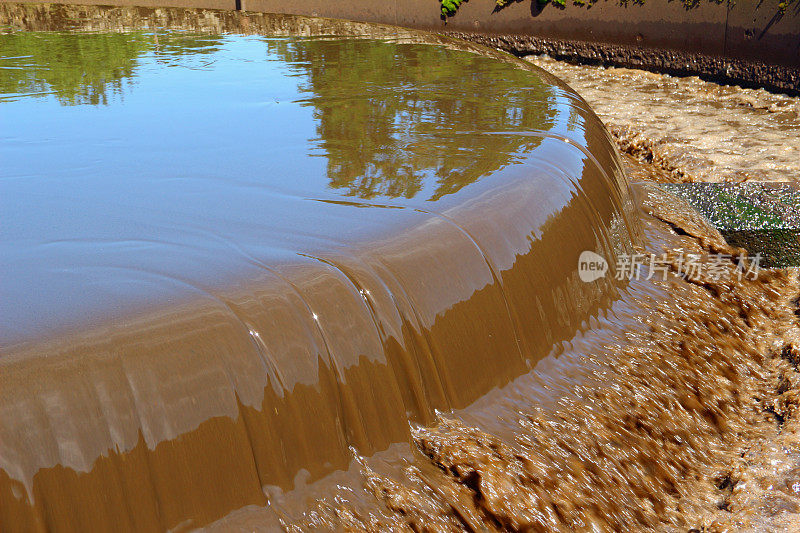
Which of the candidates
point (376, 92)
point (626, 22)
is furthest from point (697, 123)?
point (376, 92)

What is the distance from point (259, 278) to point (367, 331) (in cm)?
42

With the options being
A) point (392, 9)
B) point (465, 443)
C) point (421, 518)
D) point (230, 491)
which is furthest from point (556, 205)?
point (392, 9)

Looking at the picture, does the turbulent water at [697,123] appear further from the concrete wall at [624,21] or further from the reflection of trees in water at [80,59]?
the reflection of trees in water at [80,59]

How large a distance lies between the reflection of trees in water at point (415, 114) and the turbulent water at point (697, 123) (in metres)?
1.82

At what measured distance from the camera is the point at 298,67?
7.34 m

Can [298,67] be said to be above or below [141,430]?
above

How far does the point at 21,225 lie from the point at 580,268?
2553mm

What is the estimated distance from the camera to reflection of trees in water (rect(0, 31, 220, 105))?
6.30 meters

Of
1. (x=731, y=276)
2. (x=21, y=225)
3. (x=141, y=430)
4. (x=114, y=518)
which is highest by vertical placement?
(x=21, y=225)

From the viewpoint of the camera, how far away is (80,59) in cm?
771

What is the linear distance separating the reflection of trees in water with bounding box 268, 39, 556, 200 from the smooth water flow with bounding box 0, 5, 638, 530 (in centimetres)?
3

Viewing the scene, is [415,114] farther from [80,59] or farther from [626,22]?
[626,22]

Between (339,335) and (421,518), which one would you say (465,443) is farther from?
(339,335)

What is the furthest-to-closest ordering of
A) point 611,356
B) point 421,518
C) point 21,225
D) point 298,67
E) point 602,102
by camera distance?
point 602,102, point 298,67, point 611,356, point 21,225, point 421,518
